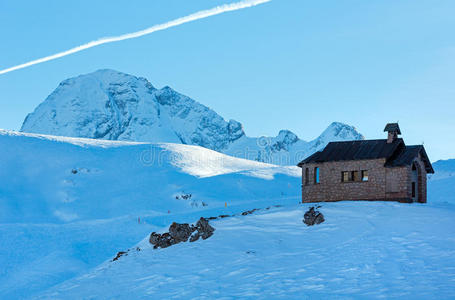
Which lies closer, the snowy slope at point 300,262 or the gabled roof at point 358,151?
the snowy slope at point 300,262

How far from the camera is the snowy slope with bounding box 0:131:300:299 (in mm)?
37219

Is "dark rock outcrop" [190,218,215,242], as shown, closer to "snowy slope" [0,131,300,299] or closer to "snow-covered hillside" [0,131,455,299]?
"snow-covered hillside" [0,131,455,299]

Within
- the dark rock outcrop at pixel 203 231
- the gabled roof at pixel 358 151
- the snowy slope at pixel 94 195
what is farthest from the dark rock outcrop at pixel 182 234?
the gabled roof at pixel 358 151

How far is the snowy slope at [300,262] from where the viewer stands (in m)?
18.3

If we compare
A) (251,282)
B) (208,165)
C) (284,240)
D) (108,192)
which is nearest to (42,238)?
(108,192)

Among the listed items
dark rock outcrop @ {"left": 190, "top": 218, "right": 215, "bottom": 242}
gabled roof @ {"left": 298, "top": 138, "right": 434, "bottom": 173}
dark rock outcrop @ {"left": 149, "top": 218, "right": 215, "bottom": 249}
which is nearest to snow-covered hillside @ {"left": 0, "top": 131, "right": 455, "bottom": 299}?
dark rock outcrop @ {"left": 190, "top": 218, "right": 215, "bottom": 242}

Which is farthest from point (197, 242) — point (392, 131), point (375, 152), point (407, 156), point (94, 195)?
point (94, 195)

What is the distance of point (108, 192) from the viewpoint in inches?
2344

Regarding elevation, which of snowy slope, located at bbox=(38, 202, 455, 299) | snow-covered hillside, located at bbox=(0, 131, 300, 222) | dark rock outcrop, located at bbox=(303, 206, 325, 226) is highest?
snow-covered hillside, located at bbox=(0, 131, 300, 222)

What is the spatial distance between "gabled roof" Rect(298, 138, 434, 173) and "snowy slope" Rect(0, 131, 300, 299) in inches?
592

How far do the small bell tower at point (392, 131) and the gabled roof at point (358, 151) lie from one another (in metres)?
0.27

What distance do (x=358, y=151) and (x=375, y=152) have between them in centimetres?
127

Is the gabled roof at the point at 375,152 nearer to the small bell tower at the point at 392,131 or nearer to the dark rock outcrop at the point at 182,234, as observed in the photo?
the small bell tower at the point at 392,131

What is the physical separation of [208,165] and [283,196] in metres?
17.2
